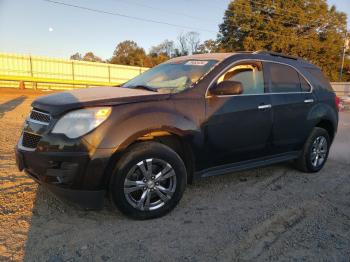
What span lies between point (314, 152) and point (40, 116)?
4.28 meters

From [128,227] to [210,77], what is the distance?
1993mm

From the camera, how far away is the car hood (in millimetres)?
3365

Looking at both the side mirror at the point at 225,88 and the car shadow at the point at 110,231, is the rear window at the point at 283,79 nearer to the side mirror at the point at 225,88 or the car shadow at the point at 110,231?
the side mirror at the point at 225,88

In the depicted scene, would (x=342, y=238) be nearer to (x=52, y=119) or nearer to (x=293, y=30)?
(x=52, y=119)

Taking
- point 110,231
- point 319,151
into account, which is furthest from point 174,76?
point 319,151

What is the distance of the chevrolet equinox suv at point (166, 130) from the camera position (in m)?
3.31

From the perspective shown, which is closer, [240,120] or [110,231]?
[110,231]

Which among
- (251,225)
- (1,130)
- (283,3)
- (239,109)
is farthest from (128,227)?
(283,3)

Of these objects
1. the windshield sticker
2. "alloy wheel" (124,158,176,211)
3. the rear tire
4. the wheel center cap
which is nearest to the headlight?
"alloy wheel" (124,158,176,211)

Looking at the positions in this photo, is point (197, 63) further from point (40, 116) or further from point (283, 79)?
point (40, 116)

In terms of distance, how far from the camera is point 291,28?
1922 inches

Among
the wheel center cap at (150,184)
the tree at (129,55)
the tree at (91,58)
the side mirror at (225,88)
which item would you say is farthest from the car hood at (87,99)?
the tree at (91,58)

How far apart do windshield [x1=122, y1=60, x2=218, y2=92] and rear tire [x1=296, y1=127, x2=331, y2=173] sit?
2.25m

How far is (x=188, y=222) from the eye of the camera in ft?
11.9
